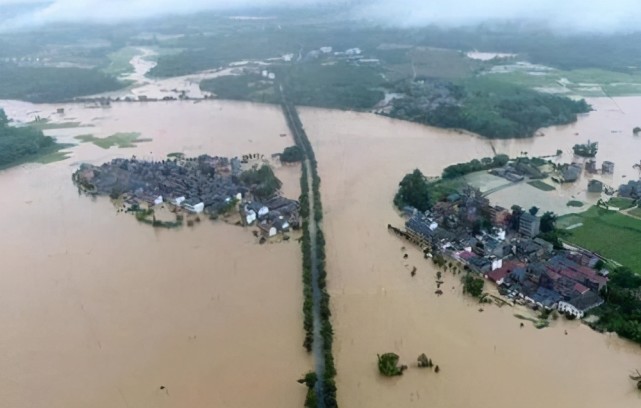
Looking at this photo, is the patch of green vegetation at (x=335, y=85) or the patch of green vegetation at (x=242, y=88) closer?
the patch of green vegetation at (x=335, y=85)

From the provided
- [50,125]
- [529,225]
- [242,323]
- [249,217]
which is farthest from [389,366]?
[50,125]

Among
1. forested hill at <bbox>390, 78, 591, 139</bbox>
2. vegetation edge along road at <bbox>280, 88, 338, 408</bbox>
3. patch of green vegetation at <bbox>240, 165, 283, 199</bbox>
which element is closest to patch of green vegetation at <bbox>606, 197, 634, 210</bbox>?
forested hill at <bbox>390, 78, 591, 139</bbox>

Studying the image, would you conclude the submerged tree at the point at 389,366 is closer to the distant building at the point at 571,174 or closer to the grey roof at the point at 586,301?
the grey roof at the point at 586,301

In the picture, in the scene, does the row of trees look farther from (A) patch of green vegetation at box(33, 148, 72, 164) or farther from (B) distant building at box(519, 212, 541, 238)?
(A) patch of green vegetation at box(33, 148, 72, 164)

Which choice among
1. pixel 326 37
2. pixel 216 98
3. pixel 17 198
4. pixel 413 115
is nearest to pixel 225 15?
pixel 326 37

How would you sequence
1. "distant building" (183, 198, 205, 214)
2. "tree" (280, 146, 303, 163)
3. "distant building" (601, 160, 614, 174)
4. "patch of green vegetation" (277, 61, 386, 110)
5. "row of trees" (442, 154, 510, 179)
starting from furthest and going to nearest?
"patch of green vegetation" (277, 61, 386, 110) < "tree" (280, 146, 303, 163) < "distant building" (601, 160, 614, 174) < "row of trees" (442, 154, 510, 179) < "distant building" (183, 198, 205, 214)

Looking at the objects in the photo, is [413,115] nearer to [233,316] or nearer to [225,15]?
[233,316]

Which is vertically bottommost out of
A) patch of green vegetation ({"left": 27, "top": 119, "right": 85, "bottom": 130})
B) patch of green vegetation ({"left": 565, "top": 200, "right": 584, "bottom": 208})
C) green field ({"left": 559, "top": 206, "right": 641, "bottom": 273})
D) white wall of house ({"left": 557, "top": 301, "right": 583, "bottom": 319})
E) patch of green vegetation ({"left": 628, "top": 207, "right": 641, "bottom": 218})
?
patch of green vegetation ({"left": 628, "top": 207, "right": 641, "bottom": 218})

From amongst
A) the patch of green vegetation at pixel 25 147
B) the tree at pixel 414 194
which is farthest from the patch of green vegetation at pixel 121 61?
the tree at pixel 414 194
